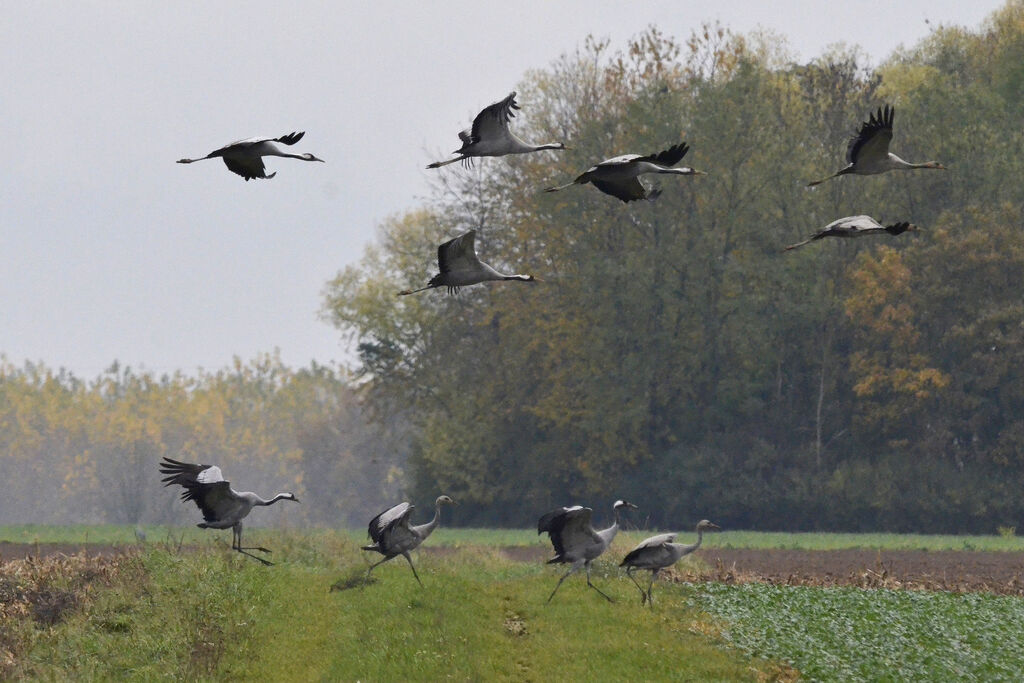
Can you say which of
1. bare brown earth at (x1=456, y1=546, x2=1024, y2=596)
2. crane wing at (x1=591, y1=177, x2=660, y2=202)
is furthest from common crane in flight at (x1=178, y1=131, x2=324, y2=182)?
bare brown earth at (x1=456, y1=546, x2=1024, y2=596)

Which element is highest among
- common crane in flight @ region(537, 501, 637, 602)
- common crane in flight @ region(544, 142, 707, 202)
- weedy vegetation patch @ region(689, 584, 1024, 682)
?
common crane in flight @ region(544, 142, 707, 202)

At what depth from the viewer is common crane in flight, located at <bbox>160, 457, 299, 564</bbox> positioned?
63.0 feet

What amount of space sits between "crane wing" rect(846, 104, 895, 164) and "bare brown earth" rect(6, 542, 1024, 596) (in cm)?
1412

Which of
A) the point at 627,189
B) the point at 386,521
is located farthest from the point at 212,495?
the point at 627,189

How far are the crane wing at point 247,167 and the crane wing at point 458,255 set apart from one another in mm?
1882

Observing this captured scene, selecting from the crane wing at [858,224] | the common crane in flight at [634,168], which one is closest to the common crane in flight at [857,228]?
the crane wing at [858,224]

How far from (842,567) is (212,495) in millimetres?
19252

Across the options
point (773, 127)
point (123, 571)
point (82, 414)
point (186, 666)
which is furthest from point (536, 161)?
point (82, 414)

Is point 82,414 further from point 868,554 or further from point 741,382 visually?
point 868,554

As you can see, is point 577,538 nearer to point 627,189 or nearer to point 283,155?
point 627,189

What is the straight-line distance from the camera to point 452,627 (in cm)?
2036

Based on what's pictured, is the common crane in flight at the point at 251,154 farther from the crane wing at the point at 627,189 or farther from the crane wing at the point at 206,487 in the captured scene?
the crane wing at the point at 206,487

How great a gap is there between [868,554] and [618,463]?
19.8 meters

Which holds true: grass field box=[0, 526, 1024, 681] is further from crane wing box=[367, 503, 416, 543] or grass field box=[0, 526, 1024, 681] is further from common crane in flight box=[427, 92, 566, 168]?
common crane in flight box=[427, 92, 566, 168]
